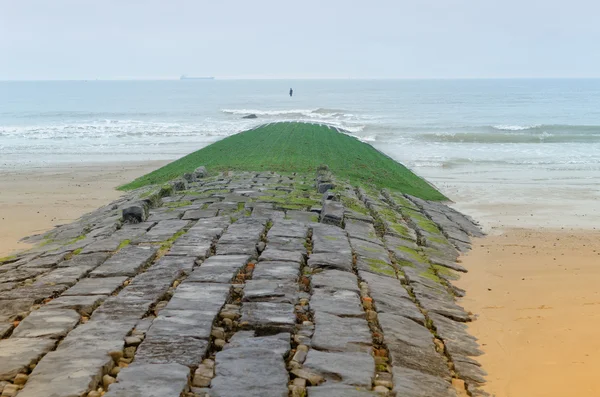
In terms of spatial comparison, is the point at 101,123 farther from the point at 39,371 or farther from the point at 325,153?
the point at 39,371

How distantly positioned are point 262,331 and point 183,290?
1407mm

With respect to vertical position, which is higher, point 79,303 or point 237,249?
point 237,249

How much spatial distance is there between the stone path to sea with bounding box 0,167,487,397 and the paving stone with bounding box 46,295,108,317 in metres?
0.02

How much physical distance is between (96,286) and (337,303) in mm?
2956

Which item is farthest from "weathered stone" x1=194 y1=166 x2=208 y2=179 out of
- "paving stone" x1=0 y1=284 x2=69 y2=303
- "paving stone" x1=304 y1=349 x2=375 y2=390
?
"paving stone" x1=304 y1=349 x2=375 y2=390

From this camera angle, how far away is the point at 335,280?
7977 millimetres

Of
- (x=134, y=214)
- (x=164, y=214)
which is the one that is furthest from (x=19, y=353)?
(x=164, y=214)

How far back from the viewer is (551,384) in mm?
6043

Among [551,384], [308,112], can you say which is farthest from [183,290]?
[308,112]

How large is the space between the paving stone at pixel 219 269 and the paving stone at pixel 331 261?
3.09 feet

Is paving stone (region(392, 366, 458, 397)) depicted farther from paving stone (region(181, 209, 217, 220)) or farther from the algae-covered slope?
the algae-covered slope

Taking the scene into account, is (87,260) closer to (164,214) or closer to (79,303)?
(79,303)

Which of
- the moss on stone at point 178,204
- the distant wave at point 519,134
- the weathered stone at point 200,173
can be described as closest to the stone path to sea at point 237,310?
the moss on stone at point 178,204

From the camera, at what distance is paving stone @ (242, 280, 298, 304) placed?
23.2ft
